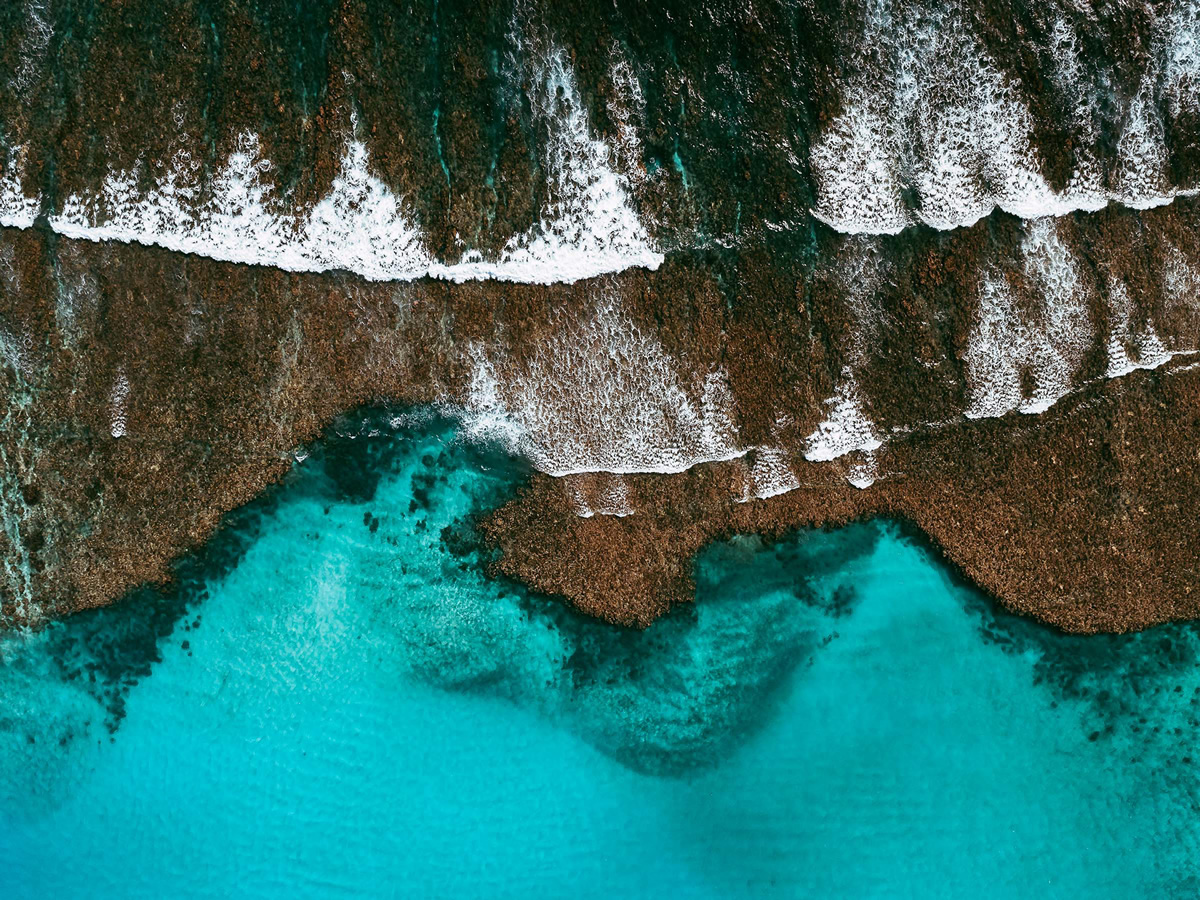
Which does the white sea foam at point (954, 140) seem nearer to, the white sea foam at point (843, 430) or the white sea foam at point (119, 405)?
the white sea foam at point (843, 430)

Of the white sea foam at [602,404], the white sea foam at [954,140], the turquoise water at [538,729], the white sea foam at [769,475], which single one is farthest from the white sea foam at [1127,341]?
the white sea foam at [602,404]

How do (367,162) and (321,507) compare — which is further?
(321,507)

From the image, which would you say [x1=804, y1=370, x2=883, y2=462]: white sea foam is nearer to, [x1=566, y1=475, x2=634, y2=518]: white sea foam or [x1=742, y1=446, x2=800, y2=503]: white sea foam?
[x1=742, y1=446, x2=800, y2=503]: white sea foam

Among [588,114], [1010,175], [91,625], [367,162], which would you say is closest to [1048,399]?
[1010,175]

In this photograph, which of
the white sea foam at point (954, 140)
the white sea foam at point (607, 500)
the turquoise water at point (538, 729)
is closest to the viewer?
the white sea foam at point (954, 140)

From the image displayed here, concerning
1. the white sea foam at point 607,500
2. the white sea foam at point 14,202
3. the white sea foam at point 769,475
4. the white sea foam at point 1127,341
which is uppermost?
the white sea foam at point 1127,341

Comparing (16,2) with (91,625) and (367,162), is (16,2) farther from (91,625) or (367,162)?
(91,625)
